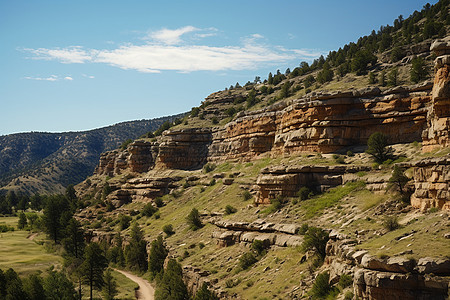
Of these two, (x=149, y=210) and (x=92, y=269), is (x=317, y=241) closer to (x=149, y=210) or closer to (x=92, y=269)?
(x=92, y=269)

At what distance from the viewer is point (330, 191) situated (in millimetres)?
46125

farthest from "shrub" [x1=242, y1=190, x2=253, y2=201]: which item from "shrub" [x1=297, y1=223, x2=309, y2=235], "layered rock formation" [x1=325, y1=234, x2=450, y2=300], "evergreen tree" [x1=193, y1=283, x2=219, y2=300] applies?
"layered rock formation" [x1=325, y1=234, x2=450, y2=300]

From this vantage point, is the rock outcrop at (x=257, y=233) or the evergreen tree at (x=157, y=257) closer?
the rock outcrop at (x=257, y=233)

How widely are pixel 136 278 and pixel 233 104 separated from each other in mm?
57869

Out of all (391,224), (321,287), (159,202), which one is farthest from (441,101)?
(159,202)

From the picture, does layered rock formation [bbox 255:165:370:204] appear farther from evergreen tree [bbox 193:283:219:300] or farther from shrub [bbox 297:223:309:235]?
evergreen tree [bbox 193:283:219:300]

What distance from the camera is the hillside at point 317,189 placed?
2875cm

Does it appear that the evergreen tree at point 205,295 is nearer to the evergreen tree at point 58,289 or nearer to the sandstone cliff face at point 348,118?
the evergreen tree at point 58,289

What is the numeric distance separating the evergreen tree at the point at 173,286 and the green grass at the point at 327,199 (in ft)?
46.9

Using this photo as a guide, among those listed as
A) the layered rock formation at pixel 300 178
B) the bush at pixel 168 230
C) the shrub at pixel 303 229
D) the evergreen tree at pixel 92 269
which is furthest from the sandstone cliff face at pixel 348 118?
the evergreen tree at pixel 92 269

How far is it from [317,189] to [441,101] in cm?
1548

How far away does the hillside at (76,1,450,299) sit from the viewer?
28750 millimetres

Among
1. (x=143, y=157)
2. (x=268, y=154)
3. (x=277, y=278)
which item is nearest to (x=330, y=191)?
(x=277, y=278)

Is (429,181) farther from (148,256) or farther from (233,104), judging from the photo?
(233,104)
